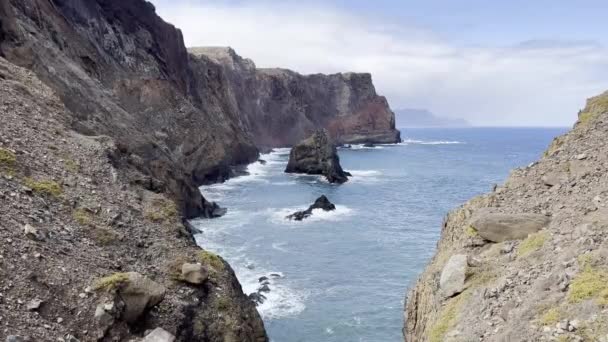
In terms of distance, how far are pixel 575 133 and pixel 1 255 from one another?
66.9 ft

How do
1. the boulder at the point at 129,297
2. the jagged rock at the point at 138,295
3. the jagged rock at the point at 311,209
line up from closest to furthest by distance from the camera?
the boulder at the point at 129,297 < the jagged rock at the point at 138,295 < the jagged rock at the point at 311,209

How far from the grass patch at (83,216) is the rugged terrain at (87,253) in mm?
41

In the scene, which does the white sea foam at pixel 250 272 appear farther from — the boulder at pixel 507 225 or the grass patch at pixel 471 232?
the boulder at pixel 507 225

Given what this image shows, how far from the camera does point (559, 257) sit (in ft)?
42.7

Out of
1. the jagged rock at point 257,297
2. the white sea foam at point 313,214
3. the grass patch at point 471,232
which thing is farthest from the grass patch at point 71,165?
the white sea foam at point 313,214

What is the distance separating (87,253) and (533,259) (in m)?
14.8

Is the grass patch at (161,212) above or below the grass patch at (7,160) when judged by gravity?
below

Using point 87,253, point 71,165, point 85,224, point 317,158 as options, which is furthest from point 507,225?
point 317,158

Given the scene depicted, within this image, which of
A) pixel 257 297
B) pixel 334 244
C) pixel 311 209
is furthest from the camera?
pixel 311 209

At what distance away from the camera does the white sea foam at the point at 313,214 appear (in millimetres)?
58353

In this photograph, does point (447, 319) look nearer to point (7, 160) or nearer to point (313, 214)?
point (7, 160)

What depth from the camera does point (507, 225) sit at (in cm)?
1650

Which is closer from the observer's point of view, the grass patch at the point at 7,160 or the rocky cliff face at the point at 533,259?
the rocky cliff face at the point at 533,259

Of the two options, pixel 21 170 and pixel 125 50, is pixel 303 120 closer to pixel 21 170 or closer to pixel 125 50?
pixel 125 50
